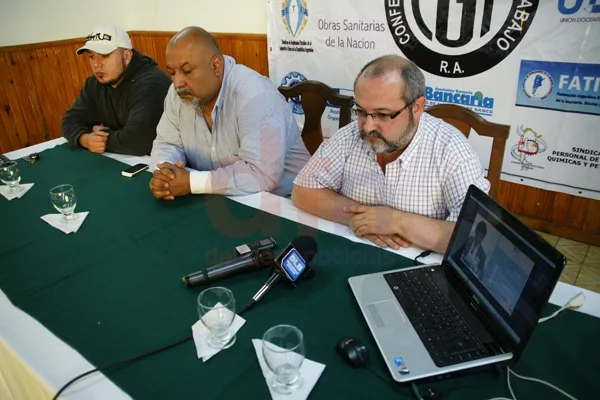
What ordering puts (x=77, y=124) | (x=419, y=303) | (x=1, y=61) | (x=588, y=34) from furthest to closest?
(x=1, y=61) → (x=77, y=124) → (x=588, y=34) → (x=419, y=303)

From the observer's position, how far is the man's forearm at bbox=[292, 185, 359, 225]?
4.33ft

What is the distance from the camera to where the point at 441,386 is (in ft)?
2.49

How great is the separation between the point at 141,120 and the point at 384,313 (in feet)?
5.19

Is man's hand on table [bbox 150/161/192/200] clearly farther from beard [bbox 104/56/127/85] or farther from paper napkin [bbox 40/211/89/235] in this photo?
beard [bbox 104/56/127/85]

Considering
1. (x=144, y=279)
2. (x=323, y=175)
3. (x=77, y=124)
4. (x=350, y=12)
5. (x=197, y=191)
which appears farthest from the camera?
(x=350, y=12)

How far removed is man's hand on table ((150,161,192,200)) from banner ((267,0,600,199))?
1.65m

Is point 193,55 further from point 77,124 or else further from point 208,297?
point 208,297

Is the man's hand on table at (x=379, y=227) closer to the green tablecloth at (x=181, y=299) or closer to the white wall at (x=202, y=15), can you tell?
the green tablecloth at (x=181, y=299)

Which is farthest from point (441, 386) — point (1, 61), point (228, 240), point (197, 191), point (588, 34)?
point (1, 61)

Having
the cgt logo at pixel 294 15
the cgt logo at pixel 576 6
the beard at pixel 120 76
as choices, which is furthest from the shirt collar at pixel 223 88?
the cgt logo at pixel 576 6

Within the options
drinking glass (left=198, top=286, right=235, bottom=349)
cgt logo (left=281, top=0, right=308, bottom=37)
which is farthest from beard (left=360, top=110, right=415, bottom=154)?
cgt logo (left=281, top=0, right=308, bottom=37)

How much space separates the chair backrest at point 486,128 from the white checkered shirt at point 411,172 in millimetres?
199

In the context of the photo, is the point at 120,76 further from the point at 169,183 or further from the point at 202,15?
the point at 202,15

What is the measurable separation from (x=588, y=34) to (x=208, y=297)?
2151mm
